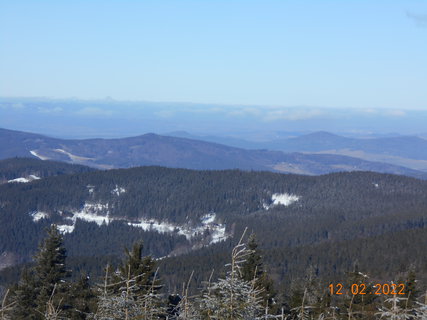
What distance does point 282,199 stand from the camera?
177 metres

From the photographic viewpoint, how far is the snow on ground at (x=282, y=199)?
172 meters

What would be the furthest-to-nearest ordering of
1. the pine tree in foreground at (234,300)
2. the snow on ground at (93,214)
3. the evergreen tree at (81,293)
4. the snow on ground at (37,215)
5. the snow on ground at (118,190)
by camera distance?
the snow on ground at (118,190)
the snow on ground at (93,214)
the snow on ground at (37,215)
the evergreen tree at (81,293)
the pine tree in foreground at (234,300)

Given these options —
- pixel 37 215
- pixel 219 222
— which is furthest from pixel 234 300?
pixel 37 215

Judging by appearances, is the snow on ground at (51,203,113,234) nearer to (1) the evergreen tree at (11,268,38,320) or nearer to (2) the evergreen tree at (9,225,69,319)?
(1) the evergreen tree at (11,268,38,320)

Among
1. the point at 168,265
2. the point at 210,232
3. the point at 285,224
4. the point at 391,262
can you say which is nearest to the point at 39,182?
the point at 210,232

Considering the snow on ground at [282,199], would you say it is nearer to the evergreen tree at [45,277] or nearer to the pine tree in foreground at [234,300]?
the evergreen tree at [45,277]

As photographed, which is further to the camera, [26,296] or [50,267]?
[26,296]

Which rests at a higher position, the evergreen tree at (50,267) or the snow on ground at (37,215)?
the evergreen tree at (50,267)

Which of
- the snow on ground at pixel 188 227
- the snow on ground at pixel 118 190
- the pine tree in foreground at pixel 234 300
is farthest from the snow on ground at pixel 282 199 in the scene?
the pine tree in foreground at pixel 234 300

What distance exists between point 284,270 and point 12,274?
5004 cm

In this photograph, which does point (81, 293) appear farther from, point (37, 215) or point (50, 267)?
point (37, 215)

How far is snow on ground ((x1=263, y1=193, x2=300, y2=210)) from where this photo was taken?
172375 mm

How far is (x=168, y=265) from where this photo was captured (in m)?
98.9

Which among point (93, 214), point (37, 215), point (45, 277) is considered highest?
point (45, 277)
